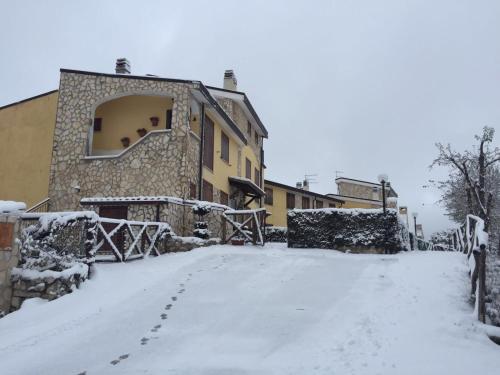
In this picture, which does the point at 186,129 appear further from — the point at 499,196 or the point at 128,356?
the point at 499,196

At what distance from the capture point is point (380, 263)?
432 inches

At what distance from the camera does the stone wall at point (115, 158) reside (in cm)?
1545

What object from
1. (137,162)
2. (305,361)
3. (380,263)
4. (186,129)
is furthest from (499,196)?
(305,361)

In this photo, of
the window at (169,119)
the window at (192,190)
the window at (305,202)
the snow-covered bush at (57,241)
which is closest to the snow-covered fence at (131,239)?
the snow-covered bush at (57,241)

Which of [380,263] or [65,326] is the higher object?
[380,263]

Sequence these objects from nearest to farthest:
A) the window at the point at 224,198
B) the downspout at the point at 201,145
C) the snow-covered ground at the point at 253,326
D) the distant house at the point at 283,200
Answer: the snow-covered ground at the point at 253,326 → the downspout at the point at 201,145 → the window at the point at 224,198 → the distant house at the point at 283,200

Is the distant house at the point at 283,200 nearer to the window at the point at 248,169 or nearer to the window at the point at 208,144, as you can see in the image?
the window at the point at 248,169

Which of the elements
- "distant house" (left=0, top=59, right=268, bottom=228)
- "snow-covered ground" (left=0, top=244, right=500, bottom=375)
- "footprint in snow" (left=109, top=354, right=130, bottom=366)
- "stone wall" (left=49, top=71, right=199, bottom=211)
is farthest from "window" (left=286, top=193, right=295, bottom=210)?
"footprint in snow" (left=109, top=354, right=130, bottom=366)

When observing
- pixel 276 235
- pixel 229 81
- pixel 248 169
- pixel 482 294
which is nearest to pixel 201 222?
pixel 482 294

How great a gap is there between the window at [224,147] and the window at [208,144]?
4.57ft

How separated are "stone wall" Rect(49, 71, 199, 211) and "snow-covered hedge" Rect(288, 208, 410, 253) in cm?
421

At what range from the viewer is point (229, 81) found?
24703mm

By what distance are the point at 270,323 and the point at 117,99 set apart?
46.3 feet

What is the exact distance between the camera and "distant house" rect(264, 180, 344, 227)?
32.2 meters
